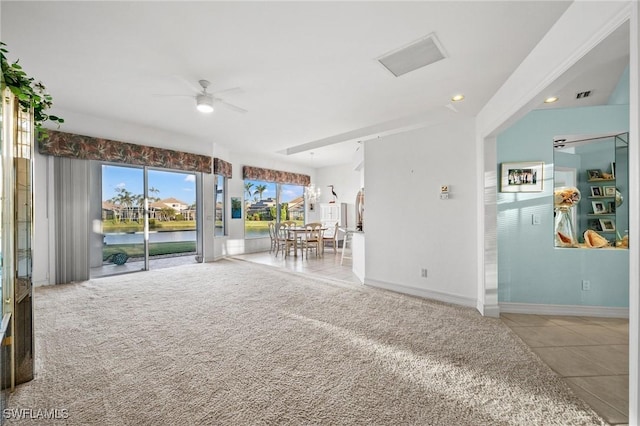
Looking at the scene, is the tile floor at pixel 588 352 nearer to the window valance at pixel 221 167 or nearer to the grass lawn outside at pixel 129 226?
the window valance at pixel 221 167

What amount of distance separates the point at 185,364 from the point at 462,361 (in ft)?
7.37

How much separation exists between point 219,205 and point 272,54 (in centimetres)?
523

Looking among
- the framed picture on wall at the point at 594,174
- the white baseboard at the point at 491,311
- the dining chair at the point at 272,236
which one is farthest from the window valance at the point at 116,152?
the framed picture on wall at the point at 594,174

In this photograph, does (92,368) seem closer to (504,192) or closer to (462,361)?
(462,361)

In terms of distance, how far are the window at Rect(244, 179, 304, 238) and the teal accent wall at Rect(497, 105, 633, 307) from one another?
6370 millimetres

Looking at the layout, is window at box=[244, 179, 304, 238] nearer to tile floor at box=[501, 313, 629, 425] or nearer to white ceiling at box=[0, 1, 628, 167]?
white ceiling at box=[0, 1, 628, 167]

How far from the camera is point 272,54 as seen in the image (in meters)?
2.63

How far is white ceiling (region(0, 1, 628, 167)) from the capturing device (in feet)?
6.79

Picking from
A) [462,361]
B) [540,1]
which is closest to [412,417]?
[462,361]

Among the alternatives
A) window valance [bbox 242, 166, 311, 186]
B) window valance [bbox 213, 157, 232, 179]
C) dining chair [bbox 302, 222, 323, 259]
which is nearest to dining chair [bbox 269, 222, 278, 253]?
dining chair [bbox 302, 222, 323, 259]

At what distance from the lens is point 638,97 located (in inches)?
47.2

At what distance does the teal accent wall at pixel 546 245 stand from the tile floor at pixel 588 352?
11.4 inches

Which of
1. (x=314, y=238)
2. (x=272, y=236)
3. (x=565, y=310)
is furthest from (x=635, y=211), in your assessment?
(x=272, y=236)

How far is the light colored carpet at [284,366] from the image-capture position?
5.45 ft
